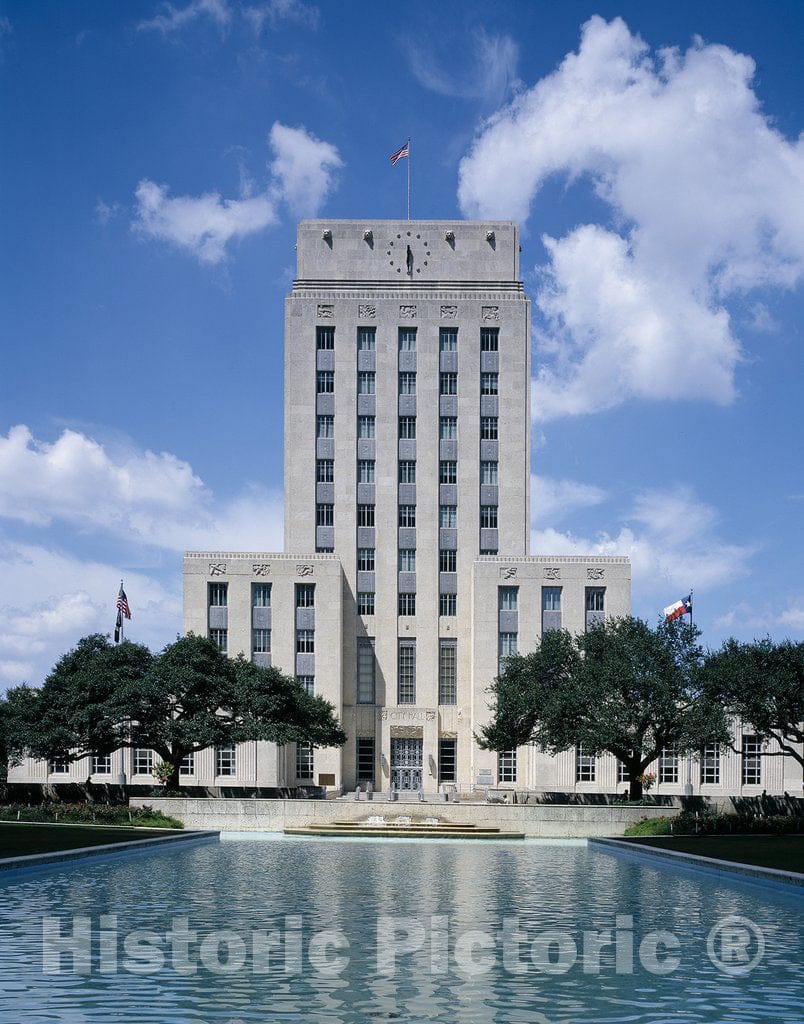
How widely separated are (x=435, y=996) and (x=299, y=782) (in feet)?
211

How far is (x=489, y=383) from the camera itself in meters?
86.1

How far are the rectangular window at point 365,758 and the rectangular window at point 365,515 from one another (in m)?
15.1

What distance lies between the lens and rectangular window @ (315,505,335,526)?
84.2 meters

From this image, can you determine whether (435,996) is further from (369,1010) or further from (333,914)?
(333,914)

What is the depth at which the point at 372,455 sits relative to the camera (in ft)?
278

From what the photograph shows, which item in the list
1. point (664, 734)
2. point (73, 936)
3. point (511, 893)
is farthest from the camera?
point (664, 734)

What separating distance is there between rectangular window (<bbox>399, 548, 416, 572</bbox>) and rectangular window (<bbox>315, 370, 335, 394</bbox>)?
42.1ft

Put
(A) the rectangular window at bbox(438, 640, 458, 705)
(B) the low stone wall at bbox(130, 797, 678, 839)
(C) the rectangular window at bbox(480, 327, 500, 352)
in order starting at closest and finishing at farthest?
(B) the low stone wall at bbox(130, 797, 678, 839) → (A) the rectangular window at bbox(438, 640, 458, 705) → (C) the rectangular window at bbox(480, 327, 500, 352)

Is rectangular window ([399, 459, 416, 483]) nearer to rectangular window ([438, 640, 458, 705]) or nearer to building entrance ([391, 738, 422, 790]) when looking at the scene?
rectangular window ([438, 640, 458, 705])

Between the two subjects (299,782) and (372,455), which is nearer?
(299,782)

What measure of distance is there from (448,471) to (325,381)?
11.2 metres

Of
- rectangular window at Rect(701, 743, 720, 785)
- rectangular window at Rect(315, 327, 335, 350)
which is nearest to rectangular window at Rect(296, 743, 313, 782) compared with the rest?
rectangular window at Rect(701, 743, 720, 785)

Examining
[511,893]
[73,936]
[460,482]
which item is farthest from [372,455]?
[73,936]

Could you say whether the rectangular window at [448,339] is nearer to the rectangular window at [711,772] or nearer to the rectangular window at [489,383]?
the rectangular window at [489,383]
